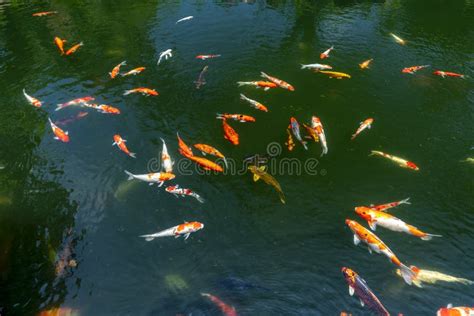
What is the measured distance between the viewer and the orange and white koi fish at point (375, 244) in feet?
38.4

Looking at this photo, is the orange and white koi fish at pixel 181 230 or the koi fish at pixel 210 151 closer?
the orange and white koi fish at pixel 181 230

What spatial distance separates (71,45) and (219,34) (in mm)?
10549

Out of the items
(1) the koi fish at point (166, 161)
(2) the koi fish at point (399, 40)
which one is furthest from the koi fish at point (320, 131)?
(2) the koi fish at point (399, 40)

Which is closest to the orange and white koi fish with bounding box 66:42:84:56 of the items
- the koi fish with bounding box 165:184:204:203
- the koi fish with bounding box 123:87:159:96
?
the koi fish with bounding box 123:87:159:96

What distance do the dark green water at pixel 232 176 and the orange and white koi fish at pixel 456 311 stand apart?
0.51 metres

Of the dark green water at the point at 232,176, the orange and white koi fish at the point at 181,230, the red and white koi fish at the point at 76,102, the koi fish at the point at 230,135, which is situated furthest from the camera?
the red and white koi fish at the point at 76,102

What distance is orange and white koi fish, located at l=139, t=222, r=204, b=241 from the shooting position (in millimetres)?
13117

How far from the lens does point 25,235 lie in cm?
1390

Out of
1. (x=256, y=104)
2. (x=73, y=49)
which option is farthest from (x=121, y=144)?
(x=73, y=49)

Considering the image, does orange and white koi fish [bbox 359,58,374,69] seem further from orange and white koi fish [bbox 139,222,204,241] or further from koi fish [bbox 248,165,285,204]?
orange and white koi fish [bbox 139,222,204,241]

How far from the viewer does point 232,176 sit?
51.2 feet

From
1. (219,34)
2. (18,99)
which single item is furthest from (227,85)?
(18,99)

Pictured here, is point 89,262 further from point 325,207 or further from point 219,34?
point 219,34

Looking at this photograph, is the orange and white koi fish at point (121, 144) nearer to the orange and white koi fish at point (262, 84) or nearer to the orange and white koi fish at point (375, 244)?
the orange and white koi fish at point (262, 84)
